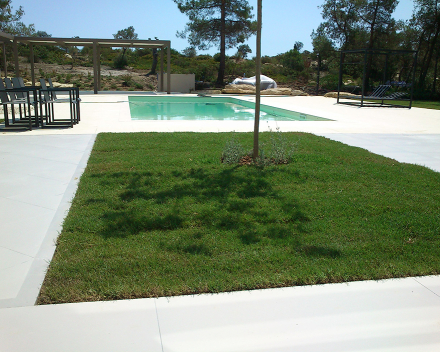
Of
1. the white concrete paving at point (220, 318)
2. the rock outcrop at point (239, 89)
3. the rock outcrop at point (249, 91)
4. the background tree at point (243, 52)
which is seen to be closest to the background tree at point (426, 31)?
the rock outcrop at point (249, 91)

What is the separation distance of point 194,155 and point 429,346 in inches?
167

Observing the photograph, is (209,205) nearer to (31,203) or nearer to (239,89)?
(31,203)

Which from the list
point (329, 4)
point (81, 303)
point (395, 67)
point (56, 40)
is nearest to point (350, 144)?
point (81, 303)

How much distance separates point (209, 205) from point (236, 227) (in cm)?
54

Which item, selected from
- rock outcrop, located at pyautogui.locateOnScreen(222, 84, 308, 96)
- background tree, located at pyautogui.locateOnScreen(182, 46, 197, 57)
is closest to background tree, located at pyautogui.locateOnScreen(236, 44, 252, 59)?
background tree, located at pyautogui.locateOnScreen(182, 46, 197, 57)

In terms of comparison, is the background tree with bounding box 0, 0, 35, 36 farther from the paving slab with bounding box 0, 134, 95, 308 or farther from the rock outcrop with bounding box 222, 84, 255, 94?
the paving slab with bounding box 0, 134, 95, 308

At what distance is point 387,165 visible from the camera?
18.5 ft

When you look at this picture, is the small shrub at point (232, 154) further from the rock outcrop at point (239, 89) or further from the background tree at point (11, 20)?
the background tree at point (11, 20)

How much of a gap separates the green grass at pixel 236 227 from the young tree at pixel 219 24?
2211 cm

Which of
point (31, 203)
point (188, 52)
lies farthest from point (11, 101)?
point (188, 52)

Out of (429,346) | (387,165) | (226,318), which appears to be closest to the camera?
(429,346)

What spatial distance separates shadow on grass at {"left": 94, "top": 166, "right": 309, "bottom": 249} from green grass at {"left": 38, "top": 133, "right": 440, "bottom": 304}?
0.04ft

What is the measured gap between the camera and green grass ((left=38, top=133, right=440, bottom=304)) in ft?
8.75

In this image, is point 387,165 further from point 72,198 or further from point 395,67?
point 395,67
